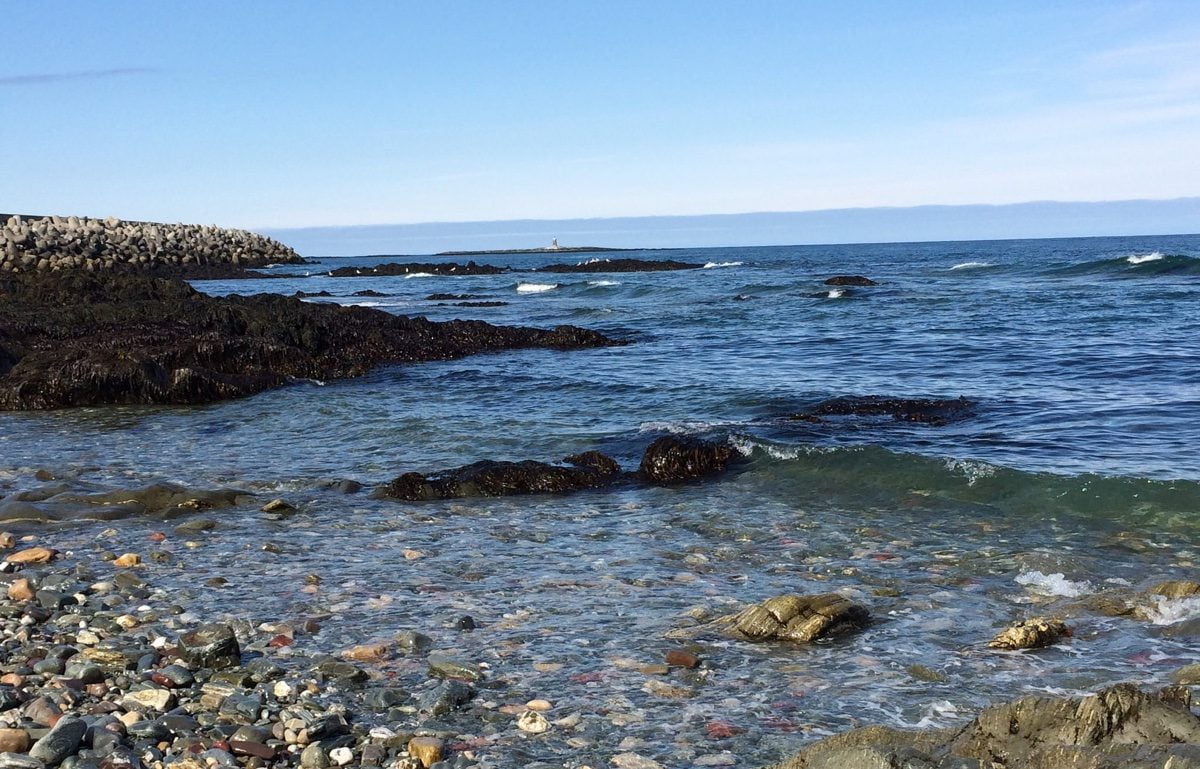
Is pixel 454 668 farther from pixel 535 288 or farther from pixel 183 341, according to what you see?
pixel 535 288

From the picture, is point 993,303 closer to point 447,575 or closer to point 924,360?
point 924,360

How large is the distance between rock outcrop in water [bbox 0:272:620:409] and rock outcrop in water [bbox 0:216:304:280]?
20.5m

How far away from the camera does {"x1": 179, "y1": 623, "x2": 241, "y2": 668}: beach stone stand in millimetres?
5402

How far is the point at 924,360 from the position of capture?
20.4m

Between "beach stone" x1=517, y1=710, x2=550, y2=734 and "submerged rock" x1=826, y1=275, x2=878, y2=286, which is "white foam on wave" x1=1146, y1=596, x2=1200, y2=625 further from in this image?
"submerged rock" x1=826, y1=275, x2=878, y2=286

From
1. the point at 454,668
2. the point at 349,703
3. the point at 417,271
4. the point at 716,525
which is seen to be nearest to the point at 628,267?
the point at 417,271

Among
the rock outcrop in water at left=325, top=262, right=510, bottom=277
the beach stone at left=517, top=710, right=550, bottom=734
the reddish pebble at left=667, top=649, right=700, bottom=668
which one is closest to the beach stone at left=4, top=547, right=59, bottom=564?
the beach stone at left=517, top=710, right=550, bottom=734

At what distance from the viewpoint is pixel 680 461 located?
431 inches

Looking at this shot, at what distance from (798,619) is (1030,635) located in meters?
1.35

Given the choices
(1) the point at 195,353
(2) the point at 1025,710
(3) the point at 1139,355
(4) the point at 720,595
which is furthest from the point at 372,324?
(2) the point at 1025,710

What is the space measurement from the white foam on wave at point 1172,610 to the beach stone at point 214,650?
563 centimetres

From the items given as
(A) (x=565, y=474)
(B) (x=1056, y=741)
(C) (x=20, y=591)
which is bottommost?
(A) (x=565, y=474)

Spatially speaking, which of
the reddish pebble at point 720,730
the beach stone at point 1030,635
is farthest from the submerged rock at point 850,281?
the reddish pebble at point 720,730

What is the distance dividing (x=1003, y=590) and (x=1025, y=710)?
3.58 metres
